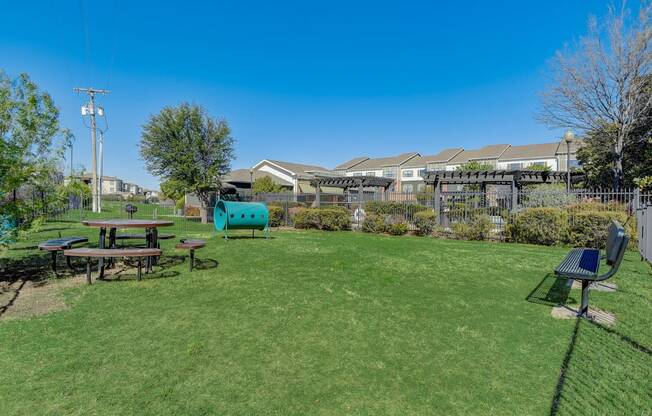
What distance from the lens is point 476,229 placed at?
1359cm

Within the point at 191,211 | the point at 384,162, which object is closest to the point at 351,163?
the point at 384,162

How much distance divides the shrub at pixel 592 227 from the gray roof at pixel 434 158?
50925 mm

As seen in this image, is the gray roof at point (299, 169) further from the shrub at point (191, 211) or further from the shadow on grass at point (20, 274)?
the shadow on grass at point (20, 274)

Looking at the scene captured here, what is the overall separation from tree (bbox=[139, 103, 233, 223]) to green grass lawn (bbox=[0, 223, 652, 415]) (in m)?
16.6

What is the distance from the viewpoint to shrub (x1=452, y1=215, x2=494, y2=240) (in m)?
13.5

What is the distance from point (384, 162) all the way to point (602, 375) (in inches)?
2537

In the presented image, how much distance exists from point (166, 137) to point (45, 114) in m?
16.8

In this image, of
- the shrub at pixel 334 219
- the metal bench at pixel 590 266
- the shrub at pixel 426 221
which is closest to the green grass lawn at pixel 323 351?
the metal bench at pixel 590 266

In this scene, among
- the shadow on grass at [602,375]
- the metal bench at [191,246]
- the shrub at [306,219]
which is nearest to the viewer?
the shadow on grass at [602,375]

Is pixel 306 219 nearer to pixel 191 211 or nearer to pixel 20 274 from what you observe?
pixel 20 274

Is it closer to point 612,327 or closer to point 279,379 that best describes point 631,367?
point 612,327

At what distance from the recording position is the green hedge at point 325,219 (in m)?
16.9

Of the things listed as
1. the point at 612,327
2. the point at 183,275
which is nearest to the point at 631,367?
the point at 612,327

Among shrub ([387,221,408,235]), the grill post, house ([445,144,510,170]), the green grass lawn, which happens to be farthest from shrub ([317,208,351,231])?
house ([445,144,510,170])
